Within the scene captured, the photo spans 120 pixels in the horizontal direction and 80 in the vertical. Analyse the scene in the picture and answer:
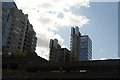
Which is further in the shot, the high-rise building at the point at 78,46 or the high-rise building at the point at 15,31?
the high-rise building at the point at 78,46

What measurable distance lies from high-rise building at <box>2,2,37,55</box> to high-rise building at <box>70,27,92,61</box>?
3508cm

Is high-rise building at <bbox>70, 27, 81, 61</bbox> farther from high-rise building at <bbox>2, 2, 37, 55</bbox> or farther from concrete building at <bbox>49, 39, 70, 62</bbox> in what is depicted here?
high-rise building at <bbox>2, 2, 37, 55</bbox>

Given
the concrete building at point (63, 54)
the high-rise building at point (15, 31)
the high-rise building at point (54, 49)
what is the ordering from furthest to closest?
the concrete building at point (63, 54) < the high-rise building at point (54, 49) < the high-rise building at point (15, 31)

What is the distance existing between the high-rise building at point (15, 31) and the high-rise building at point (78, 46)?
115 feet

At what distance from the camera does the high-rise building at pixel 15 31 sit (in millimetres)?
85125

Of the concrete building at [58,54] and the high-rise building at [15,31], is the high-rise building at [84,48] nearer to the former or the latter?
the concrete building at [58,54]

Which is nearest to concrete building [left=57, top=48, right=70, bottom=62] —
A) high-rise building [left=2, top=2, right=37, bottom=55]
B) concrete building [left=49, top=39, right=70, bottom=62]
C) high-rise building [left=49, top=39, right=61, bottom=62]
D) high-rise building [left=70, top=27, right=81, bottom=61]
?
concrete building [left=49, top=39, right=70, bottom=62]

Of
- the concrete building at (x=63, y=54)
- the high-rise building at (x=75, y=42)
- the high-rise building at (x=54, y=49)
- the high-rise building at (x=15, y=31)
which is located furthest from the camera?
the high-rise building at (x=75, y=42)

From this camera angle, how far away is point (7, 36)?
281 ft

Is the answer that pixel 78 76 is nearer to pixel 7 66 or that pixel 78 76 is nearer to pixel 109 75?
pixel 109 75

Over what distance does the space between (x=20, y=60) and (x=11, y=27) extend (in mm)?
30949

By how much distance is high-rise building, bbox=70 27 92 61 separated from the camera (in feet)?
448

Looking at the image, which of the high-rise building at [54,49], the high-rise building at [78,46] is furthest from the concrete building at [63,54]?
the high-rise building at [78,46]

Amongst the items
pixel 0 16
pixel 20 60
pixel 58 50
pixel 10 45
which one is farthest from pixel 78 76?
pixel 58 50
